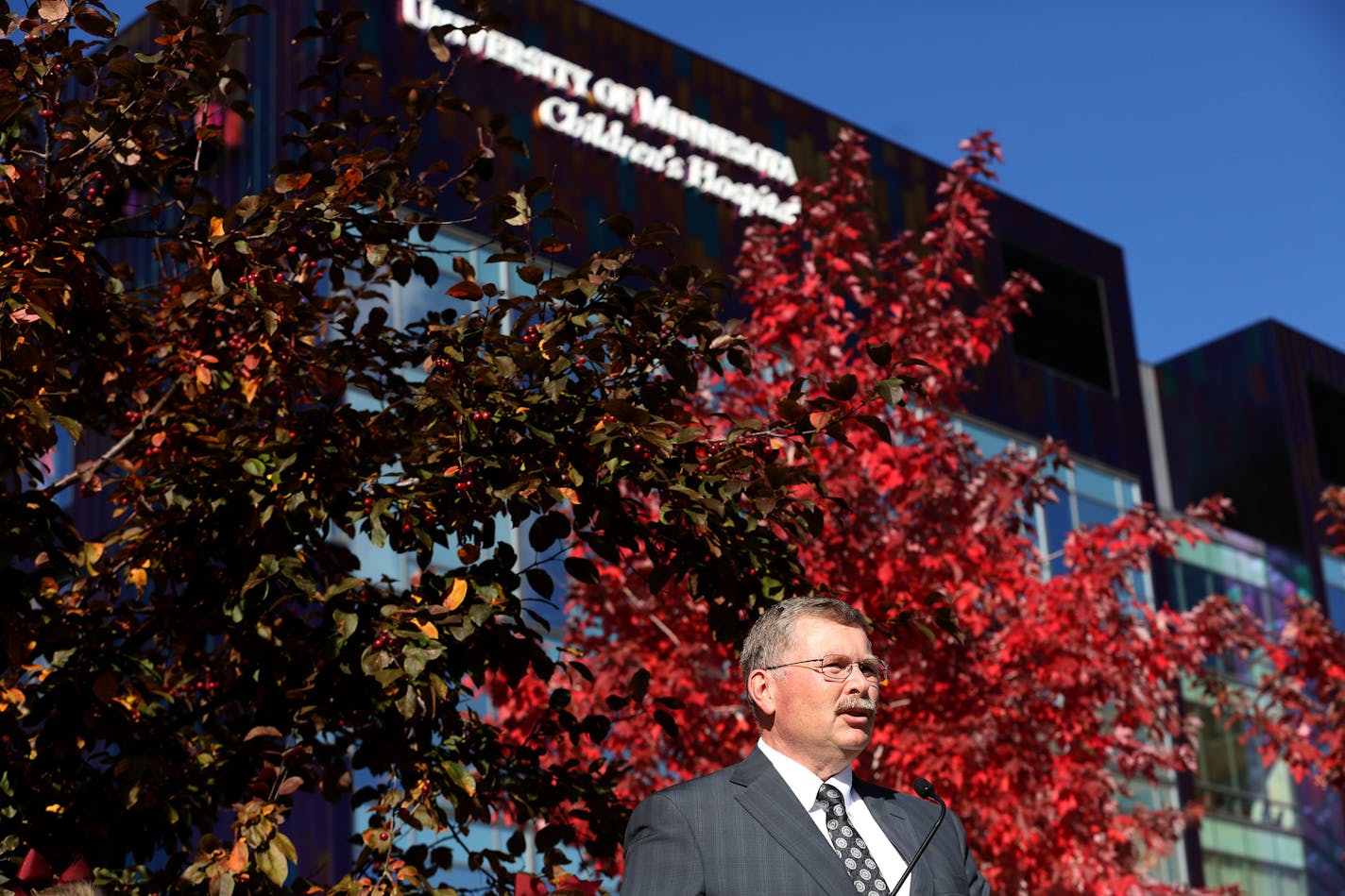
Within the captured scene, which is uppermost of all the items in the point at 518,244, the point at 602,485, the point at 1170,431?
the point at 1170,431

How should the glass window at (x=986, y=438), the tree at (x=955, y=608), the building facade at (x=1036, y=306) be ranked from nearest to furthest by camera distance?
the tree at (x=955, y=608) < the building facade at (x=1036, y=306) < the glass window at (x=986, y=438)

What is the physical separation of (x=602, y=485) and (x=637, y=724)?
705 cm

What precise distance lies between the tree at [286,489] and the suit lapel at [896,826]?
1497 mm

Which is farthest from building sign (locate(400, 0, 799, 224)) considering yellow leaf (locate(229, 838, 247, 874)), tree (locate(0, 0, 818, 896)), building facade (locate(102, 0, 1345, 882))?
yellow leaf (locate(229, 838, 247, 874))

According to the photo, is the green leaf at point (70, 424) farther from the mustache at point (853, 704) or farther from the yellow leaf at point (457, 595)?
the mustache at point (853, 704)

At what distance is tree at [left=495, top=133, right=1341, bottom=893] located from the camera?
11.8 meters

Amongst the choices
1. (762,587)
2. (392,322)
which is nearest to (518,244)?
(762,587)

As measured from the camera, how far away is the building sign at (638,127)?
79.4 ft

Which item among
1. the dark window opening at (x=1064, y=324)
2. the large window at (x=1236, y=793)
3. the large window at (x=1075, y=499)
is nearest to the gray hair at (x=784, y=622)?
the large window at (x=1075, y=499)

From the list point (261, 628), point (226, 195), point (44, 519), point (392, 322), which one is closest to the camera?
point (44, 519)

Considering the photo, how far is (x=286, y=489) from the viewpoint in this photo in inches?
243

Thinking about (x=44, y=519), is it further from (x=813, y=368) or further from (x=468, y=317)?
(x=813, y=368)

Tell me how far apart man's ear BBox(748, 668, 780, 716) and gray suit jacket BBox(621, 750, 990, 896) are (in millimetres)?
137

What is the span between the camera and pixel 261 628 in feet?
20.6
